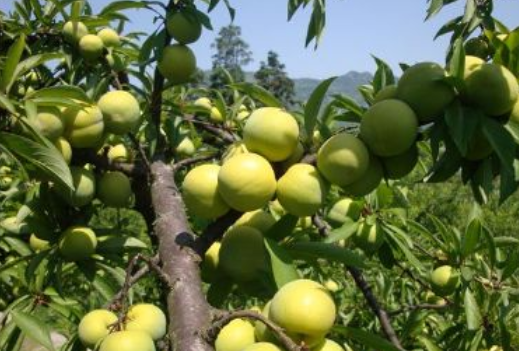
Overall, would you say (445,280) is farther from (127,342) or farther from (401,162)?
(127,342)

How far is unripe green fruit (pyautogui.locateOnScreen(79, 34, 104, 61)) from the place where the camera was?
138cm

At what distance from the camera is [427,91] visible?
0.74 metres

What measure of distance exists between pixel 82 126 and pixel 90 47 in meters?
0.41

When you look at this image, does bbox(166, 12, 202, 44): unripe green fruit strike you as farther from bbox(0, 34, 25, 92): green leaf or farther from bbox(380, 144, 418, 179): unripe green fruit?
bbox(380, 144, 418, 179): unripe green fruit

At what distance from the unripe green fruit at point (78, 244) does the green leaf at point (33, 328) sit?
156 millimetres

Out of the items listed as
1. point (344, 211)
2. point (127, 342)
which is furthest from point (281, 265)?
point (344, 211)

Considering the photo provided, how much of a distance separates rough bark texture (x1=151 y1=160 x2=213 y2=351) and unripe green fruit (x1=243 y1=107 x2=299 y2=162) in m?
0.18

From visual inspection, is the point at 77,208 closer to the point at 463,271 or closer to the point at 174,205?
the point at 174,205

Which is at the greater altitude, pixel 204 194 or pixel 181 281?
pixel 204 194

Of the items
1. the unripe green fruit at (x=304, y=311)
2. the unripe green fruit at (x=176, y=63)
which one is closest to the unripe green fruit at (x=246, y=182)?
the unripe green fruit at (x=304, y=311)

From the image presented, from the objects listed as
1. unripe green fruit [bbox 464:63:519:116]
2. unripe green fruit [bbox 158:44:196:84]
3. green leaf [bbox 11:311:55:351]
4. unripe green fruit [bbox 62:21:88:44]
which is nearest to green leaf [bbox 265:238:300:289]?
unripe green fruit [bbox 464:63:519:116]

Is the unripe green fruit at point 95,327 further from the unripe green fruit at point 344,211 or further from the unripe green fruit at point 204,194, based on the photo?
the unripe green fruit at point 344,211

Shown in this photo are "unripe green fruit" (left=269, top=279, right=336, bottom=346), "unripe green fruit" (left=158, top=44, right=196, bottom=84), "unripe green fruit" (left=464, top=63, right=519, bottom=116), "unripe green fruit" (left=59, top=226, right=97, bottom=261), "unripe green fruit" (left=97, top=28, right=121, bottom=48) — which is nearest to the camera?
"unripe green fruit" (left=269, top=279, right=336, bottom=346)

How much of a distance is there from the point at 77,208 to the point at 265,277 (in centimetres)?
59
